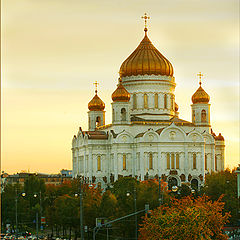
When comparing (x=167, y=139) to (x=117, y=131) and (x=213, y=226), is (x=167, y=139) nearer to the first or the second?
(x=117, y=131)

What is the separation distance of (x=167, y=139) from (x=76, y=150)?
1760 centimetres

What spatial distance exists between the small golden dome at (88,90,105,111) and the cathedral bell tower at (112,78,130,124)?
11.6 meters

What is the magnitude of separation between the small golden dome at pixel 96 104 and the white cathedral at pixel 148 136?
12.3 ft

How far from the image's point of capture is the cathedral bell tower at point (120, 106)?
119 meters

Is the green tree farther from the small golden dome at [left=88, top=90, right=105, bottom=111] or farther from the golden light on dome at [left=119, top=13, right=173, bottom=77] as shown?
the small golden dome at [left=88, top=90, right=105, bottom=111]

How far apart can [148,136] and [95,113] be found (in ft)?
51.0

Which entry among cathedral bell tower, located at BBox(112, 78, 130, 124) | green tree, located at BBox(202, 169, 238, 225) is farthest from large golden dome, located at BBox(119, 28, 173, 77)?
green tree, located at BBox(202, 169, 238, 225)

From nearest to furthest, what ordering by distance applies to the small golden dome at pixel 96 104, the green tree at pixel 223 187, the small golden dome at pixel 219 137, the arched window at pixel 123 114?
the green tree at pixel 223 187 → the arched window at pixel 123 114 → the small golden dome at pixel 219 137 → the small golden dome at pixel 96 104

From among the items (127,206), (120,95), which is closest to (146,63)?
(120,95)

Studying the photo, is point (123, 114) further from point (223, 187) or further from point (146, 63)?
point (223, 187)

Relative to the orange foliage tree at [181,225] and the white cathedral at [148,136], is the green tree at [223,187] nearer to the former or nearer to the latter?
the white cathedral at [148,136]

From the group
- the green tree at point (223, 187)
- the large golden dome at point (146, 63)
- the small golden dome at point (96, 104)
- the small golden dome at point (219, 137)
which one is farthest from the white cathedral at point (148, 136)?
the green tree at point (223, 187)

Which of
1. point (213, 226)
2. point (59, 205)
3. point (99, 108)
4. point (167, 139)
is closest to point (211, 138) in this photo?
point (167, 139)

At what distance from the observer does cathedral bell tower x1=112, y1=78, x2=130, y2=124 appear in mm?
119062
